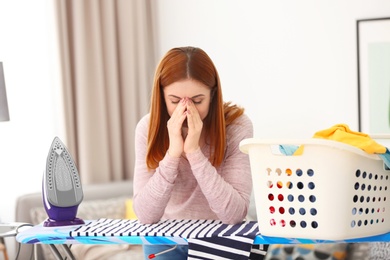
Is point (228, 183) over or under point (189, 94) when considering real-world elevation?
under

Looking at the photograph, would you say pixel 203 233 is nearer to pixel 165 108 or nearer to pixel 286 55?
pixel 165 108

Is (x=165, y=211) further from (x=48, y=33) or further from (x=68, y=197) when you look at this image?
(x=48, y=33)

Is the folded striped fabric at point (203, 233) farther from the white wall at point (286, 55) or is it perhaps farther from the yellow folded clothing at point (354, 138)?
the white wall at point (286, 55)

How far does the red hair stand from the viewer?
5.74 ft

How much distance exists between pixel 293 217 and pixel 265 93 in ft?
6.95

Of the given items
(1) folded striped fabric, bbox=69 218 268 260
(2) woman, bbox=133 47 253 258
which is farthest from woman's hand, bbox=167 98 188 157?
(1) folded striped fabric, bbox=69 218 268 260

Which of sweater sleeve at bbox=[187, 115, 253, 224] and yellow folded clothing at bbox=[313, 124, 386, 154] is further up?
yellow folded clothing at bbox=[313, 124, 386, 154]

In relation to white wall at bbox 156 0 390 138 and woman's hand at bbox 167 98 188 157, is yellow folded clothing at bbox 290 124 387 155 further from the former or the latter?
white wall at bbox 156 0 390 138

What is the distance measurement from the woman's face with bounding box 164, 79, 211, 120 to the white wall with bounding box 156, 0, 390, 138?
1.71 meters

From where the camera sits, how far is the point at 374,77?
327 cm

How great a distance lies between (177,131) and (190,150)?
0.20ft

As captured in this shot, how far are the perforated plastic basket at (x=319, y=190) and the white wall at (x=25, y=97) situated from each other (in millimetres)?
2168

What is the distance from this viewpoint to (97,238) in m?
1.61

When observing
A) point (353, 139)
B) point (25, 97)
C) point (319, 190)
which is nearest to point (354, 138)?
point (353, 139)
